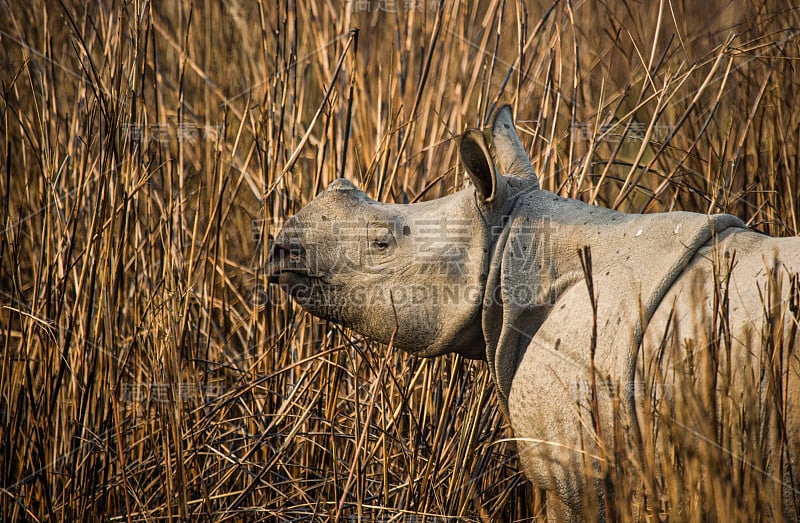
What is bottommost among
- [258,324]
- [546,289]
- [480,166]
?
Result: [258,324]

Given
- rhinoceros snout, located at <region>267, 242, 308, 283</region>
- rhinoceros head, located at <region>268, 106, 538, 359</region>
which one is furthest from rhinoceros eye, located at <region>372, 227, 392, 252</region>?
rhinoceros snout, located at <region>267, 242, 308, 283</region>

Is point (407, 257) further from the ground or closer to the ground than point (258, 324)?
further from the ground

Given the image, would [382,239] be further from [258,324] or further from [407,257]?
[258,324]

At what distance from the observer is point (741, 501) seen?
1.39m

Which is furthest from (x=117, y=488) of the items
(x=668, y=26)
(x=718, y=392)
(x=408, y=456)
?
(x=668, y=26)

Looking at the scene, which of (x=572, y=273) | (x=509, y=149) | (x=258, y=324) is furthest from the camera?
(x=258, y=324)

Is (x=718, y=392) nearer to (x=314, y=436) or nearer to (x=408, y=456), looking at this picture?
(x=408, y=456)

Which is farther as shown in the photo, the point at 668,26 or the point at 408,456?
the point at 668,26

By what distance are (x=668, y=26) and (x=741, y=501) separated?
4.43 metres

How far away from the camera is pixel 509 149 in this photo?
1.93m

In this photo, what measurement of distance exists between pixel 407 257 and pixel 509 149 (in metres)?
0.37

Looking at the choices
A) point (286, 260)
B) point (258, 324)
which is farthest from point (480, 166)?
point (258, 324)

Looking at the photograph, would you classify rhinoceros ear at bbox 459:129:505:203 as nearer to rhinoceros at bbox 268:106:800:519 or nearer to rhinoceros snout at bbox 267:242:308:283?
rhinoceros at bbox 268:106:800:519

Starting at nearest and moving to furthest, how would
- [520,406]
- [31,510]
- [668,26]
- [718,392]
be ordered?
1. [718,392]
2. [520,406]
3. [31,510]
4. [668,26]
